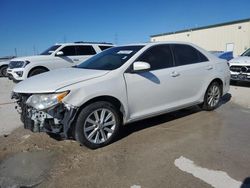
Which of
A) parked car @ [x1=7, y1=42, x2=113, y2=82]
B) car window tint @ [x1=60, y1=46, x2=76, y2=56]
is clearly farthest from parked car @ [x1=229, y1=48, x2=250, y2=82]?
car window tint @ [x1=60, y1=46, x2=76, y2=56]

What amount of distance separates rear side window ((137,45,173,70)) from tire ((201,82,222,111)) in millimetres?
1448

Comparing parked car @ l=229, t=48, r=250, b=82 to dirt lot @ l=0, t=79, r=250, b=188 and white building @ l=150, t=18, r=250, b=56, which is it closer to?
dirt lot @ l=0, t=79, r=250, b=188

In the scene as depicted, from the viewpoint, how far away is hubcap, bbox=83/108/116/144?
3.99m

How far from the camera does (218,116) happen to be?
19.2 feet

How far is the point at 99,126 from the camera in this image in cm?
411

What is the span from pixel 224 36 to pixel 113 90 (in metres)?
27.5

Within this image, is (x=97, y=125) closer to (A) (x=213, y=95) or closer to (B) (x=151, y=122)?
(B) (x=151, y=122)

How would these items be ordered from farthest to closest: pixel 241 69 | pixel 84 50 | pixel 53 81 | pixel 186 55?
pixel 84 50 → pixel 241 69 → pixel 186 55 → pixel 53 81

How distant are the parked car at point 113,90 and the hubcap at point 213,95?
227 millimetres

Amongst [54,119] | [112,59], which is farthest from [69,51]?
[54,119]

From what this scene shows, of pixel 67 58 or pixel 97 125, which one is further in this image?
pixel 67 58

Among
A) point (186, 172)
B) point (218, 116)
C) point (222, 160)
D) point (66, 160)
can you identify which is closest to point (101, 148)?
point (66, 160)

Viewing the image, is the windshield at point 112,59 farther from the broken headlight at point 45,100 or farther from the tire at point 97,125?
the broken headlight at point 45,100

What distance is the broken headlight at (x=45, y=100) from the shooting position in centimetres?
368
